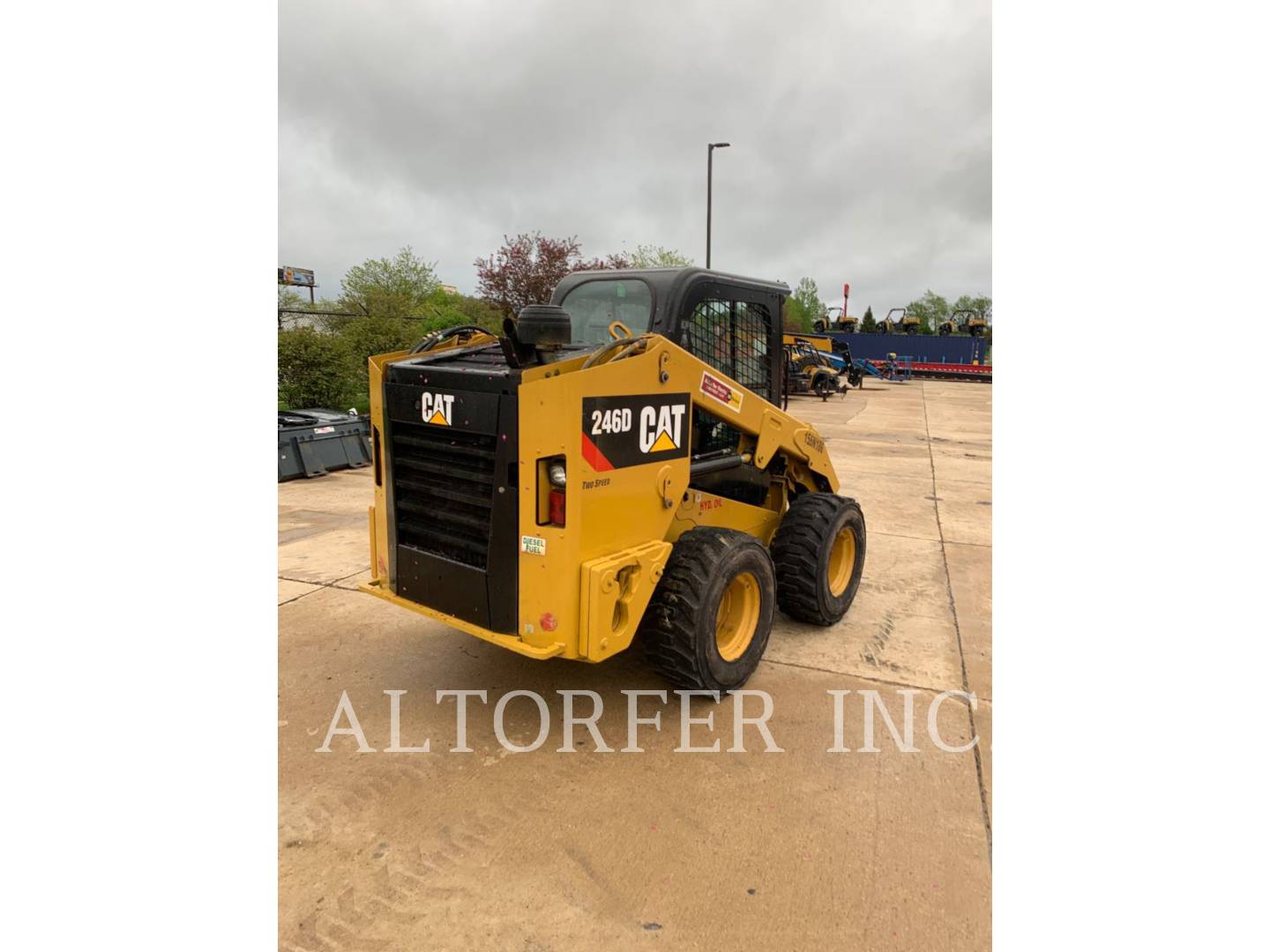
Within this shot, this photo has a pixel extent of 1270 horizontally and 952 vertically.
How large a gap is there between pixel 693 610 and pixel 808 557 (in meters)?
1.44

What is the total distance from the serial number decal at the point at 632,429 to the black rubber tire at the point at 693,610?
502mm

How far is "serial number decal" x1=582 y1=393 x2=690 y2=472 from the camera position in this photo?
338 centimetres

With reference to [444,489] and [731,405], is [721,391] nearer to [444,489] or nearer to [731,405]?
[731,405]

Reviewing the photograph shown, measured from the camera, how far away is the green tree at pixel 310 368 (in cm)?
1242

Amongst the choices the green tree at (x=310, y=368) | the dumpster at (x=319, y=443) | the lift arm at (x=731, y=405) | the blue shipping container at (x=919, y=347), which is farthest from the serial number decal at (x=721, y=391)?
the blue shipping container at (x=919, y=347)

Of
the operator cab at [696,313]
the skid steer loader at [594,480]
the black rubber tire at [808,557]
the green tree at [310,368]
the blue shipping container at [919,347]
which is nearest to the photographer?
the skid steer loader at [594,480]

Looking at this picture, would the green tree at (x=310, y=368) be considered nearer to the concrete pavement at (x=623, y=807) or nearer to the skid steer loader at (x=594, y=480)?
the concrete pavement at (x=623, y=807)

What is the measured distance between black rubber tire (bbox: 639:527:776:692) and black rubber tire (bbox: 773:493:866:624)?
3.25 feet

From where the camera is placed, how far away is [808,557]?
4.84 metres

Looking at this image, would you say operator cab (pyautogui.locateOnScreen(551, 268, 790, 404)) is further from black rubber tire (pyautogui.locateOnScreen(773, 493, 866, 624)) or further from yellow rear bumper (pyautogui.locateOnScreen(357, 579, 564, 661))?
yellow rear bumper (pyautogui.locateOnScreen(357, 579, 564, 661))

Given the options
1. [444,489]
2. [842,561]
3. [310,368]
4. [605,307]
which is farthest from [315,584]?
[310,368]

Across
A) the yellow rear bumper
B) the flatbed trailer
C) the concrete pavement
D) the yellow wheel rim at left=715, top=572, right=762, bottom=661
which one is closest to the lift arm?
the yellow wheel rim at left=715, top=572, right=762, bottom=661

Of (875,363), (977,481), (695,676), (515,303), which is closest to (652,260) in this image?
(515,303)

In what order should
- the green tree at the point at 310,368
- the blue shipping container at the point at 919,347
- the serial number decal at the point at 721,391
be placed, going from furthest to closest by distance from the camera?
the blue shipping container at the point at 919,347
the green tree at the point at 310,368
the serial number decal at the point at 721,391
